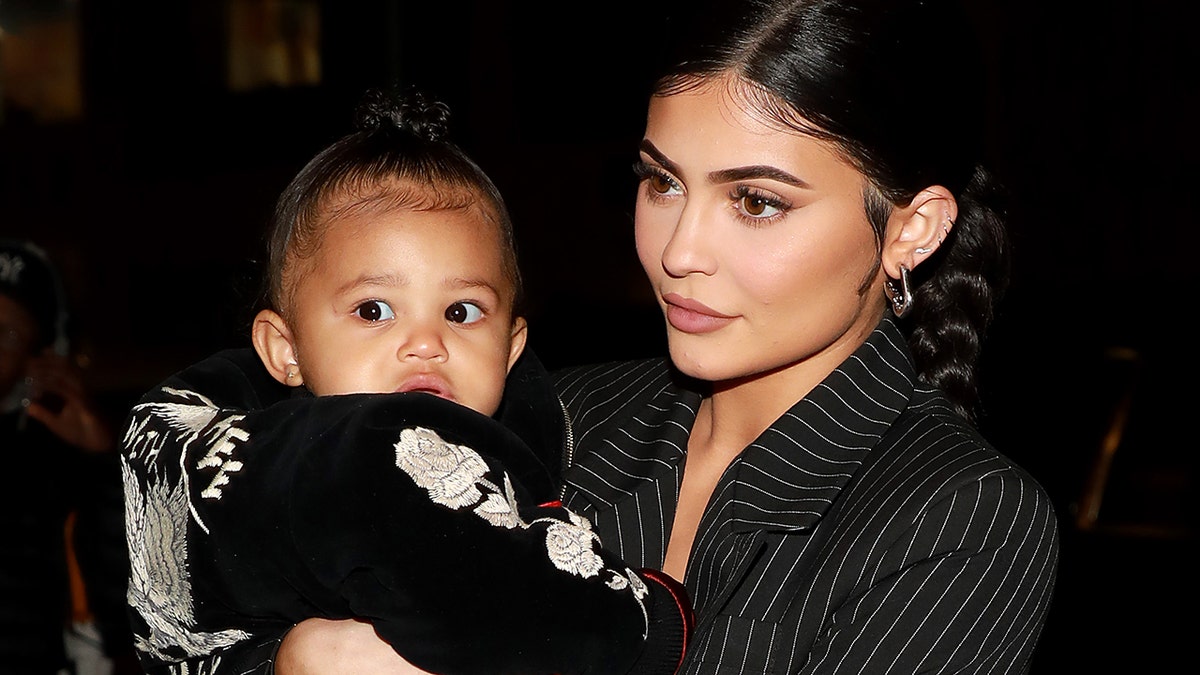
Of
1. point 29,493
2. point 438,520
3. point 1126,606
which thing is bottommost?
point 1126,606

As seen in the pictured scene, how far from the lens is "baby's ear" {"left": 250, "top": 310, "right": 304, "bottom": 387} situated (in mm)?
1760

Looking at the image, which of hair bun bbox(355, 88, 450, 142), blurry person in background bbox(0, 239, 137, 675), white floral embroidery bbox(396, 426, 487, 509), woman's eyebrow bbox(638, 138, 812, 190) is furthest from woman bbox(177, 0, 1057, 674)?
blurry person in background bbox(0, 239, 137, 675)

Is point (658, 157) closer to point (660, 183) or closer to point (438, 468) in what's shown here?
point (660, 183)

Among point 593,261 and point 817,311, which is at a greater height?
point 817,311

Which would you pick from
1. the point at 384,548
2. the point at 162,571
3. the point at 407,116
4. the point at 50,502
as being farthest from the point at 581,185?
the point at 384,548

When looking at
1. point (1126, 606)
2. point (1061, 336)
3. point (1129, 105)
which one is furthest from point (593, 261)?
point (1126, 606)

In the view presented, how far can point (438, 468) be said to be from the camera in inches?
53.1

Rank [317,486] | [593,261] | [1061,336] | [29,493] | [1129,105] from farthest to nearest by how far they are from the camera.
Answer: [593,261]
[1129,105]
[1061,336]
[29,493]
[317,486]

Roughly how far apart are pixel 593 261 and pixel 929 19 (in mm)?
A: 5866

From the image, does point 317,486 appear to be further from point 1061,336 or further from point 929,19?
point 1061,336

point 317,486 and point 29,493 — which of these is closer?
point 317,486

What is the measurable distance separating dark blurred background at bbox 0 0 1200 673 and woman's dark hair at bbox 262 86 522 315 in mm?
158

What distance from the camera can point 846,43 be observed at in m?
1.62

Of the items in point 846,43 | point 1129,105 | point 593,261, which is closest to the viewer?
point 846,43
